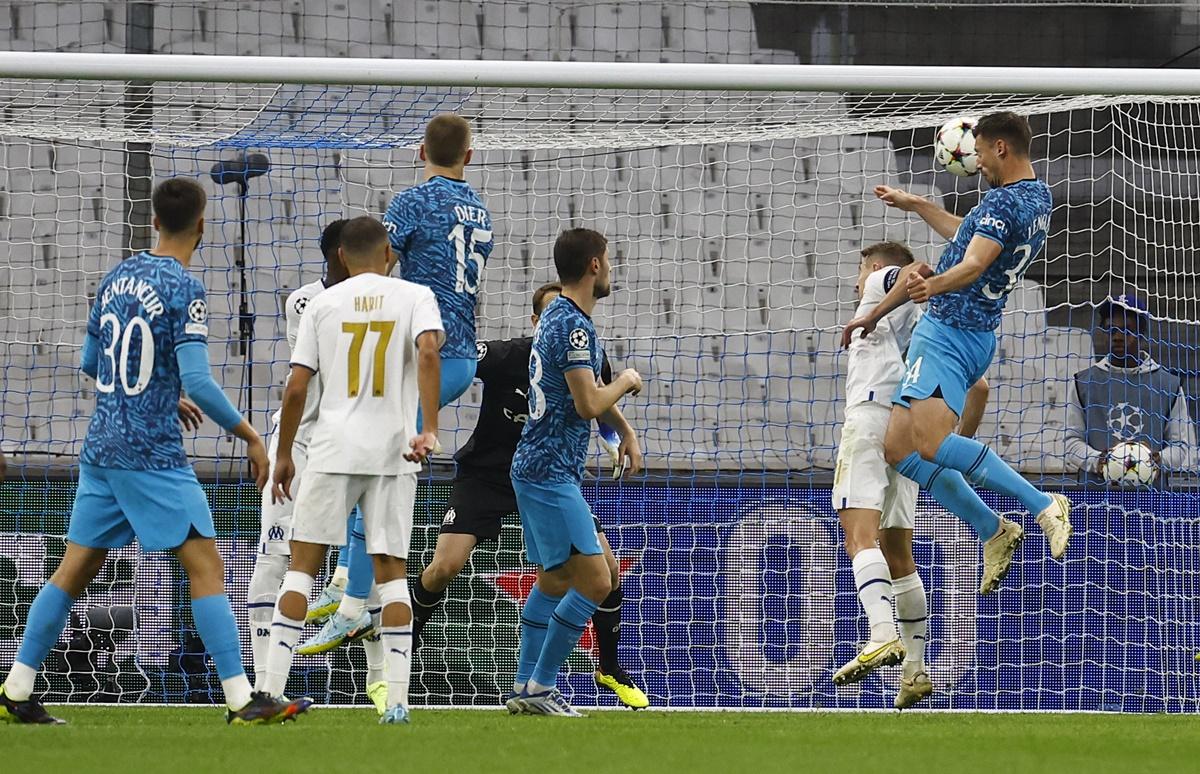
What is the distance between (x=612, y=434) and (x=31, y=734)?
343cm

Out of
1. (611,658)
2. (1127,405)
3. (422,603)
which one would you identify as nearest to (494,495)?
(422,603)

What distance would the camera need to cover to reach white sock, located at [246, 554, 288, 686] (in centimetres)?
699

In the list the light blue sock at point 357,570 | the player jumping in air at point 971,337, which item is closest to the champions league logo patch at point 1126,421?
the player jumping in air at point 971,337

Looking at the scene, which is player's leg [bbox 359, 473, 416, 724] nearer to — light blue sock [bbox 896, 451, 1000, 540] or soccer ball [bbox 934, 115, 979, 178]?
light blue sock [bbox 896, 451, 1000, 540]

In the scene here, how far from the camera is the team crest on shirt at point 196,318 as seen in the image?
5680 millimetres

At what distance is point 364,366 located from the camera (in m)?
5.93

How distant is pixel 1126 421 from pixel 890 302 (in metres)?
2.78

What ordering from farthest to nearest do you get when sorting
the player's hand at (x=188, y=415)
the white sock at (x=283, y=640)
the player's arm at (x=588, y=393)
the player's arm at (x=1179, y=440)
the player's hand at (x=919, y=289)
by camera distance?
the player's arm at (x=1179, y=440)
the player's hand at (x=919, y=289)
the player's arm at (x=588, y=393)
the player's hand at (x=188, y=415)
the white sock at (x=283, y=640)

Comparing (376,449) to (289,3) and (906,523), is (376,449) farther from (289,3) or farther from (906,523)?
(289,3)

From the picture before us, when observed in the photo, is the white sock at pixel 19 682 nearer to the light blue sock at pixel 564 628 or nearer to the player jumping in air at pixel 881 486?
the light blue sock at pixel 564 628

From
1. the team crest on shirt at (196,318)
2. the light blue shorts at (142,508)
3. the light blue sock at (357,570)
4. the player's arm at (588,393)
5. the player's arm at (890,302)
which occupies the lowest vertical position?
the light blue sock at (357,570)

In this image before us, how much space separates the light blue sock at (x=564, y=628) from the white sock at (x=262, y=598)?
3.68 ft

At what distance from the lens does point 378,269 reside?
20.2 feet

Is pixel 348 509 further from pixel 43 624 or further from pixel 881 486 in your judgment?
pixel 881 486
